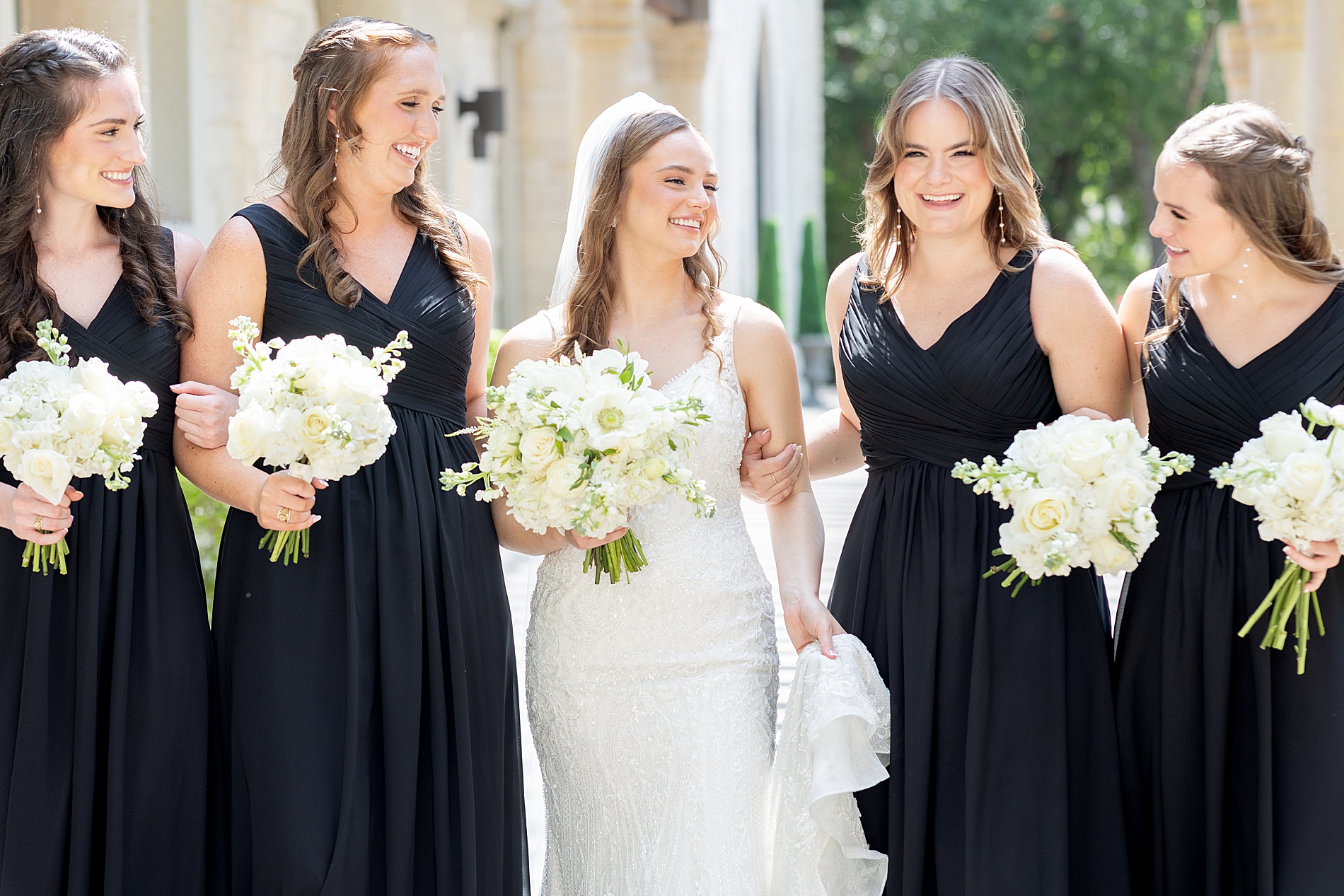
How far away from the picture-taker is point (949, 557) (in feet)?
11.5

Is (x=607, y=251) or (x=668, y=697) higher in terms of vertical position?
(x=607, y=251)

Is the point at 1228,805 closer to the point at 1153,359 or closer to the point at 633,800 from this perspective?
the point at 1153,359

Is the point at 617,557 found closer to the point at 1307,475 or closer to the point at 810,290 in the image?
the point at 1307,475

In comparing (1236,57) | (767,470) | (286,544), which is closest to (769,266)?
(1236,57)

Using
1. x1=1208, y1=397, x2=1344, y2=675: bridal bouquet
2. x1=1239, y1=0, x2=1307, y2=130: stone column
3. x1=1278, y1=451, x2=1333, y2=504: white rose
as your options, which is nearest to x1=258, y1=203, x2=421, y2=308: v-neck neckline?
x1=1208, y1=397, x2=1344, y2=675: bridal bouquet

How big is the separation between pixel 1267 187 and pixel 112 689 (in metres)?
2.87

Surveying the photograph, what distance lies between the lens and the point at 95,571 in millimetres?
3367

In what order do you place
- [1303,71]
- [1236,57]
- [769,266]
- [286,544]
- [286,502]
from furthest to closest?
[769,266] → [1236,57] → [1303,71] → [286,544] → [286,502]

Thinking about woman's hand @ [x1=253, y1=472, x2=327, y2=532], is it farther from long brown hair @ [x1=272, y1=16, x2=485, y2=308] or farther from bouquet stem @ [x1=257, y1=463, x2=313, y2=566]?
long brown hair @ [x1=272, y1=16, x2=485, y2=308]

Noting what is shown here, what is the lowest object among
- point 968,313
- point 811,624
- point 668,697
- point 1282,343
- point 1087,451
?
point 668,697

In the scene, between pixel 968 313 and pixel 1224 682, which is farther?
pixel 968 313

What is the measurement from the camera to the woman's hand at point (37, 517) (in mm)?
3191

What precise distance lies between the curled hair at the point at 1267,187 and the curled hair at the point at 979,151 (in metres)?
0.37

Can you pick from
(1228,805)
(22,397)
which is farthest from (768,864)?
(22,397)
